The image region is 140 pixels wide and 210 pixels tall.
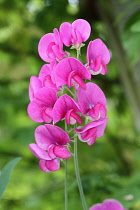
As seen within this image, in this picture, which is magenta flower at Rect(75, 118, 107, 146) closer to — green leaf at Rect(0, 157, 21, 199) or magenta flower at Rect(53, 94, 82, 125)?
magenta flower at Rect(53, 94, 82, 125)

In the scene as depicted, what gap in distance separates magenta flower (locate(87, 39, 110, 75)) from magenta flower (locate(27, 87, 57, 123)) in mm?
84

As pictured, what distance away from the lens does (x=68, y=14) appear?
1.94m

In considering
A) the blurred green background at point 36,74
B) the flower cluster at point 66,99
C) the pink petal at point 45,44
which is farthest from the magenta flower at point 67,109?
the blurred green background at point 36,74

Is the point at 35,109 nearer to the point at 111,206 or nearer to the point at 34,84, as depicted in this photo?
the point at 34,84

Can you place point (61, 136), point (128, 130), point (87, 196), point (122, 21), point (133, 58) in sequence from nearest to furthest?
1. point (61, 136)
2. point (133, 58)
3. point (87, 196)
4. point (122, 21)
5. point (128, 130)

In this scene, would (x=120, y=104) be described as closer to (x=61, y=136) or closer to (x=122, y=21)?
(x=122, y=21)

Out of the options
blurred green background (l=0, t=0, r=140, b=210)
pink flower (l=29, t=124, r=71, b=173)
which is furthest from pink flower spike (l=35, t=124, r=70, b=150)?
blurred green background (l=0, t=0, r=140, b=210)

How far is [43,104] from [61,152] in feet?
0.28

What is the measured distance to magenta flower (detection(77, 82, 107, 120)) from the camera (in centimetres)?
67

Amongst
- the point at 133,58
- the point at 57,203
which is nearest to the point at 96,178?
the point at 133,58

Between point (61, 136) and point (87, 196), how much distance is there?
0.93 m

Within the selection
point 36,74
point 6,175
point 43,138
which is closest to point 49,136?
point 43,138

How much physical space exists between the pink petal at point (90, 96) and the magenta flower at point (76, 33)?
83 millimetres

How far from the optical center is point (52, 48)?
2.30 ft
